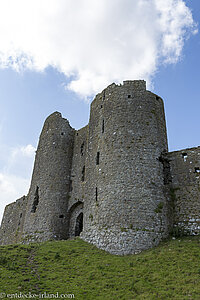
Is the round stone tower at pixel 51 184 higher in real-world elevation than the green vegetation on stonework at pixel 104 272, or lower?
higher

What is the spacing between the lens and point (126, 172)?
1700cm

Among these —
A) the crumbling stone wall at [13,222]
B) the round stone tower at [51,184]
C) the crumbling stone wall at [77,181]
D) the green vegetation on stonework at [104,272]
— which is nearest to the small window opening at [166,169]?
the green vegetation on stonework at [104,272]

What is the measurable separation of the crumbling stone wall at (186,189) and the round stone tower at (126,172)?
2.27ft

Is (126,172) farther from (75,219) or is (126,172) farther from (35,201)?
(35,201)

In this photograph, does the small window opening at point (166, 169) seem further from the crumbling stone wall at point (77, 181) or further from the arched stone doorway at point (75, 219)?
the arched stone doorway at point (75, 219)

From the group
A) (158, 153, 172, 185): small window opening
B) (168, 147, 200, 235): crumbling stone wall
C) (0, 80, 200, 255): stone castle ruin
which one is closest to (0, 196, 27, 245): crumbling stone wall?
(0, 80, 200, 255): stone castle ruin

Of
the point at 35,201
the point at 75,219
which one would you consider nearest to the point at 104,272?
the point at 75,219

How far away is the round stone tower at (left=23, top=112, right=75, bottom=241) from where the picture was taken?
21438mm

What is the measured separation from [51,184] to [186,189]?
11.3m

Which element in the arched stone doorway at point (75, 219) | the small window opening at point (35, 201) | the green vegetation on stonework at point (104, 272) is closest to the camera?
the green vegetation on stonework at point (104, 272)

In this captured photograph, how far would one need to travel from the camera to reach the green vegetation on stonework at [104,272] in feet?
32.8

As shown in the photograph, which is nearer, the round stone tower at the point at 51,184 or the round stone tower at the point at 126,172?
the round stone tower at the point at 126,172

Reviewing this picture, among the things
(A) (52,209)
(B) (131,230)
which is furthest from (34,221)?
(B) (131,230)

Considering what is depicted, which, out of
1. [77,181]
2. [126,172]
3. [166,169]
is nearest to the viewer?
[126,172]
